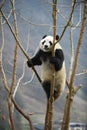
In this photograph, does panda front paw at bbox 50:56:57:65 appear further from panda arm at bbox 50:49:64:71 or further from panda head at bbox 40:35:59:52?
panda head at bbox 40:35:59:52

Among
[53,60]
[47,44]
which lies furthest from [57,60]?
[47,44]

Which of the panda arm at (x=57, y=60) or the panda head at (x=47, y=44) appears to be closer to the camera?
the panda arm at (x=57, y=60)

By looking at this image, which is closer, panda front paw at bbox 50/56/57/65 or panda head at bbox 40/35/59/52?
panda front paw at bbox 50/56/57/65

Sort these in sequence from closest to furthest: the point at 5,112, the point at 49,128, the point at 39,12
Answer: the point at 49,128
the point at 5,112
the point at 39,12

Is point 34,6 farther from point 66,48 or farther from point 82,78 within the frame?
point 82,78

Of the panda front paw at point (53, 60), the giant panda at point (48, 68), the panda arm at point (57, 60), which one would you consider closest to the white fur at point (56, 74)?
the giant panda at point (48, 68)

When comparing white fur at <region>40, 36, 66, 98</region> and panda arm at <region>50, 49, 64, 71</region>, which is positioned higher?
panda arm at <region>50, 49, 64, 71</region>

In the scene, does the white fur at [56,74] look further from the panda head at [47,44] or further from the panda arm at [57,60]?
the panda arm at [57,60]

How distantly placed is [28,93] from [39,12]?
88 centimetres

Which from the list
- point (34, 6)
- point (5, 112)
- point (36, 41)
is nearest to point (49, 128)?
point (5, 112)

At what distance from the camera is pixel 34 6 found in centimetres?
347

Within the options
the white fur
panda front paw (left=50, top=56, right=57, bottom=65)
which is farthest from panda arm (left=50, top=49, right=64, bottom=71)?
the white fur

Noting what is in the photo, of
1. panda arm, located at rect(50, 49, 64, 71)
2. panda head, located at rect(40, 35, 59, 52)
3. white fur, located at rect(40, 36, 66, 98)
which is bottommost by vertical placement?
white fur, located at rect(40, 36, 66, 98)

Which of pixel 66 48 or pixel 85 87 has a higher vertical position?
pixel 66 48
